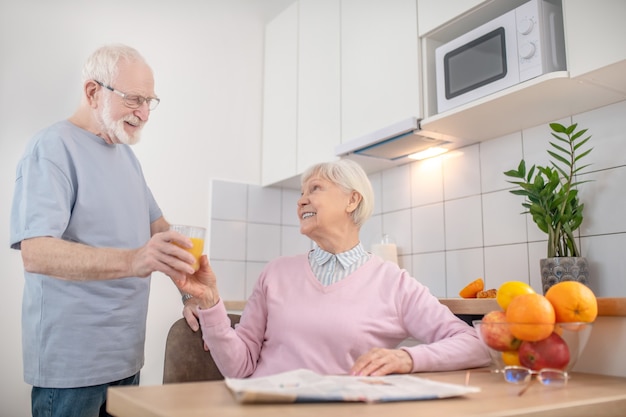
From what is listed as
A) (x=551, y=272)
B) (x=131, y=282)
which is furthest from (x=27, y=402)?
(x=551, y=272)

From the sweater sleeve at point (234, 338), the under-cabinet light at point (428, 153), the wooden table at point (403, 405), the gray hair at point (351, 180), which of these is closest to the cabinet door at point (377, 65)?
the under-cabinet light at point (428, 153)

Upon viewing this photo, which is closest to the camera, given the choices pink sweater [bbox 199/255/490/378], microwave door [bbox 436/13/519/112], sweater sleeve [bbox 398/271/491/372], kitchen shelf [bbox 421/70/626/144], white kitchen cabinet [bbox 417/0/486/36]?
sweater sleeve [bbox 398/271/491/372]

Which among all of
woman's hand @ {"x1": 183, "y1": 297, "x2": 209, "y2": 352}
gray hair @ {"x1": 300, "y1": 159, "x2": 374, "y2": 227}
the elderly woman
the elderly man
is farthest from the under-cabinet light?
woman's hand @ {"x1": 183, "y1": 297, "x2": 209, "y2": 352}

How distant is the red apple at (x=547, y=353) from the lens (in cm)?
90

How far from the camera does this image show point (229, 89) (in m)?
3.24

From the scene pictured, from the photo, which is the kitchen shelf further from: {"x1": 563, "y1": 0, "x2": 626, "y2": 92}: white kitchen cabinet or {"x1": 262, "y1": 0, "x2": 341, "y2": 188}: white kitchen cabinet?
{"x1": 262, "y1": 0, "x2": 341, "y2": 188}: white kitchen cabinet

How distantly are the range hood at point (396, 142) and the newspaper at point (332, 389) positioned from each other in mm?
1541

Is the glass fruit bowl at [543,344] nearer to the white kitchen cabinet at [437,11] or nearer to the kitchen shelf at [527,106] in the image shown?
the kitchen shelf at [527,106]

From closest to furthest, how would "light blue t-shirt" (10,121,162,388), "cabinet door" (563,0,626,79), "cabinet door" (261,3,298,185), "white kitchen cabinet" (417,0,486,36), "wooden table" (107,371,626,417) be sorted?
"wooden table" (107,371,626,417), "light blue t-shirt" (10,121,162,388), "cabinet door" (563,0,626,79), "white kitchen cabinet" (417,0,486,36), "cabinet door" (261,3,298,185)

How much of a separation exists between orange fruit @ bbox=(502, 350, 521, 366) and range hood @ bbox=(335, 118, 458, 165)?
4.58ft

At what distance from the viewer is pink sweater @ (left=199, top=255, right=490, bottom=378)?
4.31ft

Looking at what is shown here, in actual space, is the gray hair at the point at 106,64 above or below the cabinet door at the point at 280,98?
below

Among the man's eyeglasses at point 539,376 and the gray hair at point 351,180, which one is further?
the gray hair at point 351,180

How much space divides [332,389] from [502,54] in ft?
5.09
